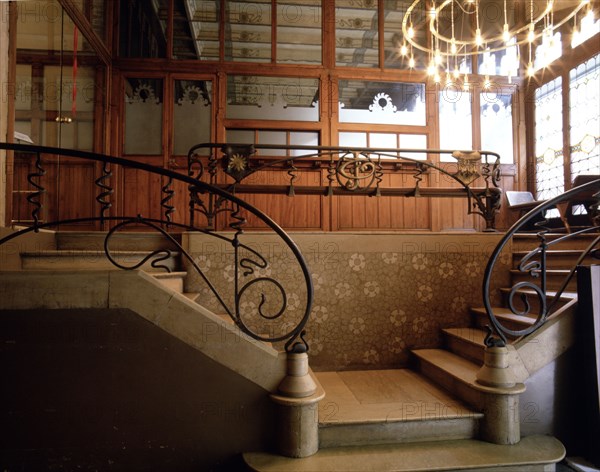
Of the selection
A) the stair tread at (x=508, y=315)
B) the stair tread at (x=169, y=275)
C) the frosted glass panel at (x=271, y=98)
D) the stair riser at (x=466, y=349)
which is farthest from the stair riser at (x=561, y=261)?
the frosted glass panel at (x=271, y=98)

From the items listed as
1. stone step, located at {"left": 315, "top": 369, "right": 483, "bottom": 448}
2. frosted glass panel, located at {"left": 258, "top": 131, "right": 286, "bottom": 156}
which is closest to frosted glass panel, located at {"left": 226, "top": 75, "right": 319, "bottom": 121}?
frosted glass panel, located at {"left": 258, "top": 131, "right": 286, "bottom": 156}

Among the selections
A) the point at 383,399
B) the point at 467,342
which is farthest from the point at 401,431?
the point at 467,342

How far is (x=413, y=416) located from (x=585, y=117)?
16.3 ft

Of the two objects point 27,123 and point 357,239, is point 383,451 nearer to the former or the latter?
point 357,239

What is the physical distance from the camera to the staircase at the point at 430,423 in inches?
78.5

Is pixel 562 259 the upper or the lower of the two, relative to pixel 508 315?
upper

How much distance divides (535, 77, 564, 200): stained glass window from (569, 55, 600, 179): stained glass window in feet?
0.69

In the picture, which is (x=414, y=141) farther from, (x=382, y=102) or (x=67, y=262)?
(x=67, y=262)

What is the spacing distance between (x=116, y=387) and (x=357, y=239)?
1917 mm

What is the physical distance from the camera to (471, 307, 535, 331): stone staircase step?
8.66 feet

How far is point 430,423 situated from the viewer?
2207mm

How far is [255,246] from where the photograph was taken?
3037 mm

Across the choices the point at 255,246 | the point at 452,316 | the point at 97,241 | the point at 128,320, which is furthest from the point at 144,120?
the point at 452,316

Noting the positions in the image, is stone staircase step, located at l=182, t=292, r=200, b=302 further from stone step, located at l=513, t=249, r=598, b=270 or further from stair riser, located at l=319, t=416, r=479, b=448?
stone step, located at l=513, t=249, r=598, b=270
